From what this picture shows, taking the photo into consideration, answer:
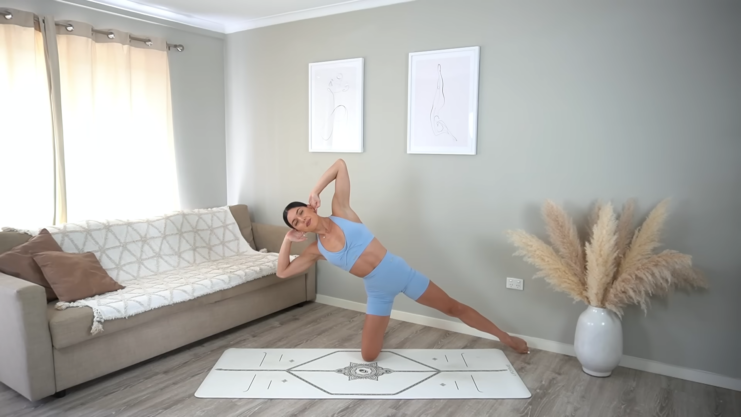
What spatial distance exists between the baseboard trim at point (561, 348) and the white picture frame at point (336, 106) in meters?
1.35

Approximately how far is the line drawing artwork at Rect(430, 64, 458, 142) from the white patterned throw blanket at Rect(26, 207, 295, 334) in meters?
1.65

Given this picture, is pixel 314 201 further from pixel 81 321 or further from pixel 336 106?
pixel 81 321

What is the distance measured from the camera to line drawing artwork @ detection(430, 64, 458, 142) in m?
3.60

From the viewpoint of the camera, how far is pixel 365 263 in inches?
121

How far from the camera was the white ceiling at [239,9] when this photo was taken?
391 centimetres

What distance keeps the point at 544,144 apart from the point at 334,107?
5.75 feet

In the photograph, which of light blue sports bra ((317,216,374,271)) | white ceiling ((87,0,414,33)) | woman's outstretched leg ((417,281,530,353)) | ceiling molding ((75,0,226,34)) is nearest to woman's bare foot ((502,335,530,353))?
woman's outstretched leg ((417,281,530,353))

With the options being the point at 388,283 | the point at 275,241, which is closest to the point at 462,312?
the point at 388,283

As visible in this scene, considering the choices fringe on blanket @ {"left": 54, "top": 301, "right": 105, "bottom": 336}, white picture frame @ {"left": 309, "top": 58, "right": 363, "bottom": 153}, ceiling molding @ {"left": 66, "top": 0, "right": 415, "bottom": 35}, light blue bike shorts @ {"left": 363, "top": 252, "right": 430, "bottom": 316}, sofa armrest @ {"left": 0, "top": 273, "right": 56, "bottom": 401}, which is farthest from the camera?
white picture frame @ {"left": 309, "top": 58, "right": 363, "bottom": 153}

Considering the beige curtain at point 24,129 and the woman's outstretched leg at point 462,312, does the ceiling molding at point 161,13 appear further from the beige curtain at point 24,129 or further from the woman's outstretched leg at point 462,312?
the woman's outstretched leg at point 462,312

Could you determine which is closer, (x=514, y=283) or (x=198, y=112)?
(x=514, y=283)

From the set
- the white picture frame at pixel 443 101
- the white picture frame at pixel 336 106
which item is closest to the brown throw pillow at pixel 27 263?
the white picture frame at pixel 336 106

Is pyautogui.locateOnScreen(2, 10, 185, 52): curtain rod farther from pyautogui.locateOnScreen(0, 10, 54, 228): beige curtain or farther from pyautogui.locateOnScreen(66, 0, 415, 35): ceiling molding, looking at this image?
pyautogui.locateOnScreen(66, 0, 415, 35): ceiling molding

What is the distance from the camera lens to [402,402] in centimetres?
269
